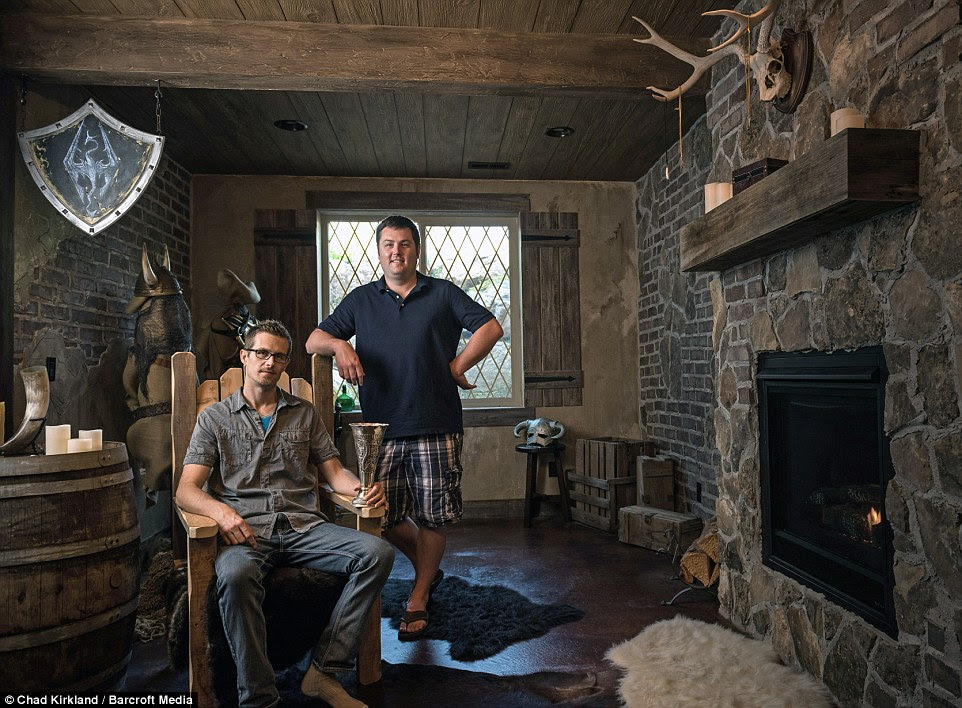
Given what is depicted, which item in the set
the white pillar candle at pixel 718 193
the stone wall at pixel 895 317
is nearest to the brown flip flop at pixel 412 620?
the stone wall at pixel 895 317

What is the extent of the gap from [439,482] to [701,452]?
2.01m

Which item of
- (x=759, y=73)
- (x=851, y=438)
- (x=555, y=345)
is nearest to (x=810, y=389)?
(x=851, y=438)

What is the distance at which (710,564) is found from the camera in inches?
133

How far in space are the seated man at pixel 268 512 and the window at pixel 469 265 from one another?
297cm

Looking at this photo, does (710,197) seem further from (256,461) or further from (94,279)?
(94,279)

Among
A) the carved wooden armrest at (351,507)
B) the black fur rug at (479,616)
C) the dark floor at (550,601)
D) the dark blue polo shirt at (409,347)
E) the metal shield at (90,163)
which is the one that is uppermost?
the metal shield at (90,163)

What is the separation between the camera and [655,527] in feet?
13.3

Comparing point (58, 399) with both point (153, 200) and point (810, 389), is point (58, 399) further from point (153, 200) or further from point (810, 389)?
point (810, 389)

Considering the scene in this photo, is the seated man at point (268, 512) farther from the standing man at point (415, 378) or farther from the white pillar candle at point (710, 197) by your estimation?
the white pillar candle at point (710, 197)

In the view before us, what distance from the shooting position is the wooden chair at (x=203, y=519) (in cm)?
203

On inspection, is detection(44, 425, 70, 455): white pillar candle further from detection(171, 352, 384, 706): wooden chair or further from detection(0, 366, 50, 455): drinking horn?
detection(171, 352, 384, 706): wooden chair

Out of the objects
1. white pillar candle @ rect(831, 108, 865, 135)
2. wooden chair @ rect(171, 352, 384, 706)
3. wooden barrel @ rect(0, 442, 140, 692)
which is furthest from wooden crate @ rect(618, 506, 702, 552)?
wooden barrel @ rect(0, 442, 140, 692)

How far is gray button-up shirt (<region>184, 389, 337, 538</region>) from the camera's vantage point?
2244 millimetres

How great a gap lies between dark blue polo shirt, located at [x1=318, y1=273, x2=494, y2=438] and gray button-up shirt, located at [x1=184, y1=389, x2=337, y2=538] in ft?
1.68
